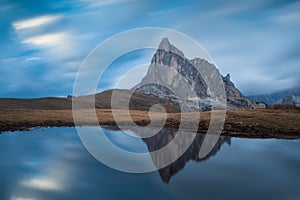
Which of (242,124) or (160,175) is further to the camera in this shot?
(242,124)

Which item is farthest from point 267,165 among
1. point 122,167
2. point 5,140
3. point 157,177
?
point 5,140

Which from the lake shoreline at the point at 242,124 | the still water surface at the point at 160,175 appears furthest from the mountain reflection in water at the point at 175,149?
the lake shoreline at the point at 242,124

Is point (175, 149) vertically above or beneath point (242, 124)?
beneath

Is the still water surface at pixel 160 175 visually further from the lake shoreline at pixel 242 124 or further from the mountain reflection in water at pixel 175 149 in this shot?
the lake shoreline at pixel 242 124

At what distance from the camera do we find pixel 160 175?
36.0 metres

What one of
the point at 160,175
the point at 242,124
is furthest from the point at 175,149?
the point at 242,124

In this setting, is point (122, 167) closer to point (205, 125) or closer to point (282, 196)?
point (282, 196)

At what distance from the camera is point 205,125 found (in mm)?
81438

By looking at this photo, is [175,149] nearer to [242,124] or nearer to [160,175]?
[160,175]

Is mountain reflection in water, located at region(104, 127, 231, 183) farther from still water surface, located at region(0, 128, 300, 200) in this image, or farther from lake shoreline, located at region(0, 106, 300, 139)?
lake shoreline, located at region(0, 106, 300, 139)

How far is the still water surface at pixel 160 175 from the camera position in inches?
1162

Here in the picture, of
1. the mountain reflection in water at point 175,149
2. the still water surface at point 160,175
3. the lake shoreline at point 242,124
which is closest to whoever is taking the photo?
the still water surface at point 160,175

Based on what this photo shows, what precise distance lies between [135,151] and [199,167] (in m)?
14.2

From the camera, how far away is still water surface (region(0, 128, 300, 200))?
29516mm
